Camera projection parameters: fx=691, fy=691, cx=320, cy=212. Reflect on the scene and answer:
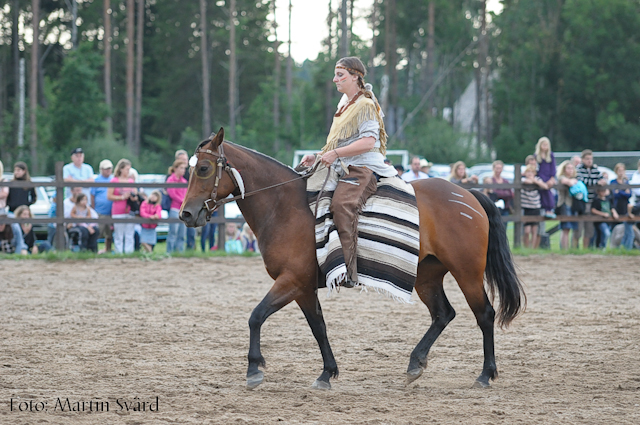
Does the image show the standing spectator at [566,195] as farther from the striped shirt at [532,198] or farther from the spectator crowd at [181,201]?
the striped shirt at [532,198]

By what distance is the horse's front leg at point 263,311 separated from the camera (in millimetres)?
4766

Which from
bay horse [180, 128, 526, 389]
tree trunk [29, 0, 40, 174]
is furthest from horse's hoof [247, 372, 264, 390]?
tree trunk [29, 0, 40, 174]

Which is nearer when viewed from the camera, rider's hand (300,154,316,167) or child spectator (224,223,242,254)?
rider's hand (300,154,316,167)

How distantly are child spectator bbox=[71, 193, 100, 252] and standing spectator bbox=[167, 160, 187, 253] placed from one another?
53.2 inches

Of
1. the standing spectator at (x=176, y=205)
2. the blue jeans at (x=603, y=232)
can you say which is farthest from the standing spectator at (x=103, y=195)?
the blue jeans at (x=603, y=232)

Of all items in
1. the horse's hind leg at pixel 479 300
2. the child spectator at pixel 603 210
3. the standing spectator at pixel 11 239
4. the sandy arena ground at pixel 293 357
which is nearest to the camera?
the sandy arena ground at pixel 293 357

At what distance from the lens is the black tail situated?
538 centimetres

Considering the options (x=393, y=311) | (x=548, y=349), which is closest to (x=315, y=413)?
(x=548, y=349)

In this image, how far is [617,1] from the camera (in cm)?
3794

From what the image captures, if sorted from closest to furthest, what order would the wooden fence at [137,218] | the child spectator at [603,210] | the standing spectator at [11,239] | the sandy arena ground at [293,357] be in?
1. the sandy arena ground at [293,357]
2. the wooden fence at [137,218]
3. the standing spectator at [11,239]
4. the child spectator at [603,210]

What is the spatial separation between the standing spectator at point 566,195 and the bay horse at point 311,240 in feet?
27.2

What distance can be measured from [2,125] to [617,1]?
33.3 m


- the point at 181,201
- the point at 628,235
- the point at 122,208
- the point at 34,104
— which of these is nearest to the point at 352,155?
the point at 181,201

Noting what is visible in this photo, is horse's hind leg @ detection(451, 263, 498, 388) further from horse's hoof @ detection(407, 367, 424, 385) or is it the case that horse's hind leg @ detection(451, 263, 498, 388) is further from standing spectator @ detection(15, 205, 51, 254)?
standing spectator @ detection(15, 205, 51, 254)
